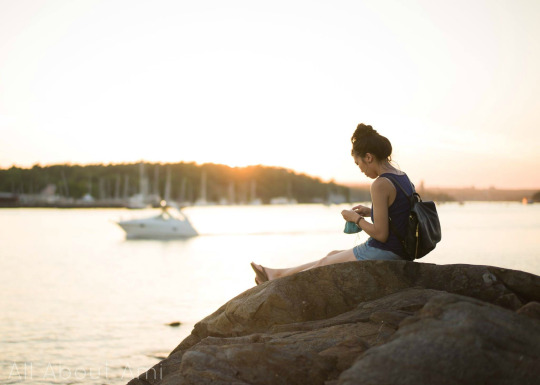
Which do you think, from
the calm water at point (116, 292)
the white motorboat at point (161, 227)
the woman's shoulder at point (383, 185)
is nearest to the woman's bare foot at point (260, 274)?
the calm water at point (116, 292)

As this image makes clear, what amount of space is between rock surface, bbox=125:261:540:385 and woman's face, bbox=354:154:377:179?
750 millimetres

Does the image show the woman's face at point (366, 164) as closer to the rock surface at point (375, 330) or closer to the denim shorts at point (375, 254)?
the denim shorts at point (375, 254)

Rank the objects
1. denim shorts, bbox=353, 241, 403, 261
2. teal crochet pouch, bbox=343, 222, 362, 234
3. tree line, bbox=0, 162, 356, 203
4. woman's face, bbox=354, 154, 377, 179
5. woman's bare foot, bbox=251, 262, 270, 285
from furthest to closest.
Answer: tree line, bbox=0, 162, 356, 203
woman's bare foot, bbox=251, 262, 270, 285
teal crochet pouch, bbox=343, 222, 362, 234
denim shorts, bbox=353, 241, 403, 261
woman's face, bbox=354, 154, 377, 179

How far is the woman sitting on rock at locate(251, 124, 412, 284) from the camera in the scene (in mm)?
5191

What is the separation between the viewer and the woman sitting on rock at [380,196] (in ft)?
17.0

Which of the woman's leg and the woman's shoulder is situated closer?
the woman's shoulder

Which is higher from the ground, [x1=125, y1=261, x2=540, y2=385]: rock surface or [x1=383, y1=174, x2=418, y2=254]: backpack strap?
[x1=383, y1=174, x2=418, y2=254]: backpack strap

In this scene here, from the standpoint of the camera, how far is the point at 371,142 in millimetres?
5238

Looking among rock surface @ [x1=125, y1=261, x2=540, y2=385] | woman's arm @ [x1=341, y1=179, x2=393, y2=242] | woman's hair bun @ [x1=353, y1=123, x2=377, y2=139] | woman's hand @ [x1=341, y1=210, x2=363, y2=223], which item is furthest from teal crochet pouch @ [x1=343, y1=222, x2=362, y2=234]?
woman's hair bun @ [x1=353, y1=123, x2=377, y2=139]

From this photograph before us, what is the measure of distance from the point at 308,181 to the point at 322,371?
18562 centimetres

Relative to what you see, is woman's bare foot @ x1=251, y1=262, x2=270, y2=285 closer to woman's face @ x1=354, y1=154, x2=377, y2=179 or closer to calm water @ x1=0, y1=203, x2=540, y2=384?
calm water @ x1=0, y1=203, x2=540, y2=384

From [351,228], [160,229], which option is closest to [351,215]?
[351,228]

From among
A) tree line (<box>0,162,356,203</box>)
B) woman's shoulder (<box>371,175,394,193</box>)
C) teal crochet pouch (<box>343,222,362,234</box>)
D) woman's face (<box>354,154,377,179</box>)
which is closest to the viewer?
woman's shoulder (<box>371,175,394,193</box>)

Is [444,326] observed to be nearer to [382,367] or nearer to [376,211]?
[382,367]
